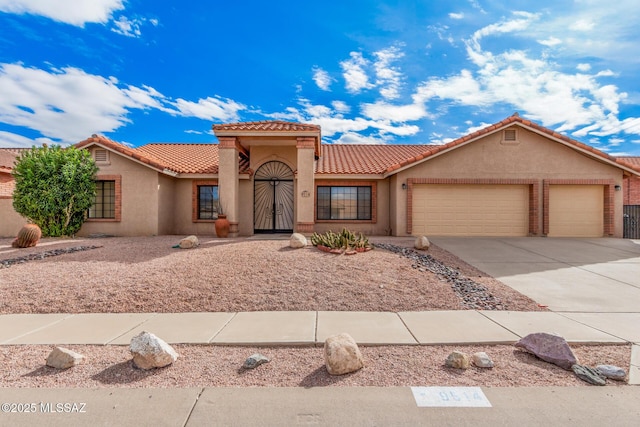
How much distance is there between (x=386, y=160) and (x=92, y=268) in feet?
46.6

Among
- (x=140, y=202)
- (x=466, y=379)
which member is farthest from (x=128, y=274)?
(x=140, y=202)

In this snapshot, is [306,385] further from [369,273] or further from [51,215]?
[51,215]

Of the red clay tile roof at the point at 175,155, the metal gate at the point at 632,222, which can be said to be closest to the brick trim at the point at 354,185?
the red clay tile roof at the point at 175,155

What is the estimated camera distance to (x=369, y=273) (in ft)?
23.1

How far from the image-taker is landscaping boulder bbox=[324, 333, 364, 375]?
3.42m

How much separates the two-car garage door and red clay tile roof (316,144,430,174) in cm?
266

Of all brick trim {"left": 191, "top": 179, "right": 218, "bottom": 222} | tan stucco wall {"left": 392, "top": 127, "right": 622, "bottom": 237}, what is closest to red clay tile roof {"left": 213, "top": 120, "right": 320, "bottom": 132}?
brick trim {"left": 191, "top": 179, "right": 218, "bottom": 222}

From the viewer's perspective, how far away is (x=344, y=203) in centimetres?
1518

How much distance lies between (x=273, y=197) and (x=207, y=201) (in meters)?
3.11

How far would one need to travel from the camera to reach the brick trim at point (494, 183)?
13.6 metres

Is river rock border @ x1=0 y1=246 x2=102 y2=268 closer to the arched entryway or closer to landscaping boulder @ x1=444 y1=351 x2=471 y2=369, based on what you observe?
Result: the arched entryway

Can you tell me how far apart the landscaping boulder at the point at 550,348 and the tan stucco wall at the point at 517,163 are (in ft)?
32.3

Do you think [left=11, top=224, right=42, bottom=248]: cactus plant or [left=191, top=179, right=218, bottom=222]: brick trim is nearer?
[left=11, top=224, right=42, bottom=248]: cactus plant

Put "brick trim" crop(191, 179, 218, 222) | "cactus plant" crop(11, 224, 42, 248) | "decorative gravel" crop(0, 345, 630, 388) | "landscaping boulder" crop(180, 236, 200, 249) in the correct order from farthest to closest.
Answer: "brick trim" crop(191, 179, 218, 222) → "cactus plant" crop(11, 224, 42, 248) → "landscaping boulder" crop(180, 236, 200, 249) → "decorative gravel" crop(0, 345, 630, 388)
